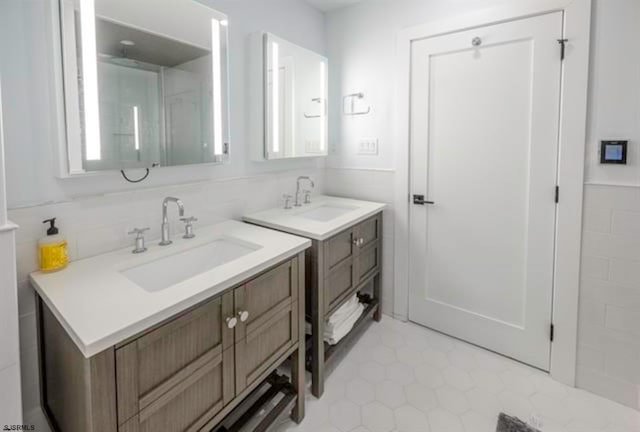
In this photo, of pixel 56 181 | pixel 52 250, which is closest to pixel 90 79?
pixel 56 181

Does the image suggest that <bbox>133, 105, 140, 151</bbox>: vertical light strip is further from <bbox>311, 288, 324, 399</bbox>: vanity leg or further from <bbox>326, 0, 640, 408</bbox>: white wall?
<bbox>326, 0, 640, 408</bbox>: white wall

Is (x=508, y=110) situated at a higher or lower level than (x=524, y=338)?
higher

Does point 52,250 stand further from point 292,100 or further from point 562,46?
point 562,46

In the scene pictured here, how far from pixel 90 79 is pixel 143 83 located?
0.22m

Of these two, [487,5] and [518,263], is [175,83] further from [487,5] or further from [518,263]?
[518,263]

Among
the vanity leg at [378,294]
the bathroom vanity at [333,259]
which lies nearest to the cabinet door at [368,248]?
the bathroom vanity at [333,259]

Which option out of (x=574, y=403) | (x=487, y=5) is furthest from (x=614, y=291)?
(x=487, y=5)

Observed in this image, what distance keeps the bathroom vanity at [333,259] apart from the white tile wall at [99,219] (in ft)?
0.74

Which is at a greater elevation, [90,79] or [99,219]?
[90,79]

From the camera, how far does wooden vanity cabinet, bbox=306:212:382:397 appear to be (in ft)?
5.96

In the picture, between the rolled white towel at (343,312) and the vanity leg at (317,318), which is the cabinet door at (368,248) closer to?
the rolled white towel at (343,312)

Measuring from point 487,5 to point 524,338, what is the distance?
1.96m

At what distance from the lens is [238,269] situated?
1.30 meters

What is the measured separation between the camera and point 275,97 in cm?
223
